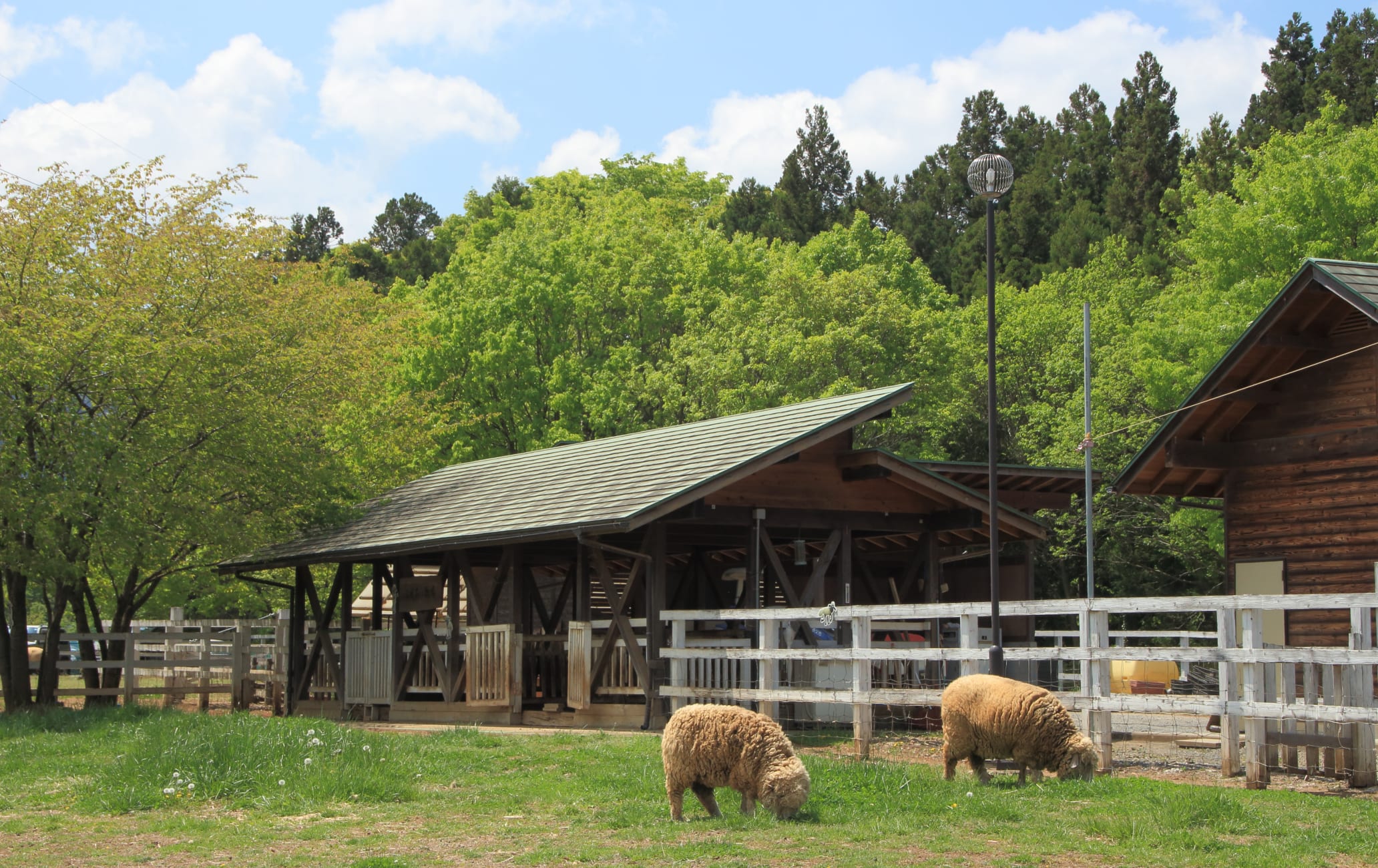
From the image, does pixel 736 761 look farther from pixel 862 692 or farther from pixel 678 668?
pixel 678 668

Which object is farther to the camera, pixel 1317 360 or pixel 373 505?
pixel 373 505

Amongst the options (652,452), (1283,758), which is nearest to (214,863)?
(1283,758)

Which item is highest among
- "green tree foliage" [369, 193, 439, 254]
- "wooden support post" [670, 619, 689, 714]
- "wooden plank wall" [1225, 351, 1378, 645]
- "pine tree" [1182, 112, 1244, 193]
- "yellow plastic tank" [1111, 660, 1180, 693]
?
"green tree foliage" [369, 193, 439, 254]

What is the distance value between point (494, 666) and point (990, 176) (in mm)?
9972

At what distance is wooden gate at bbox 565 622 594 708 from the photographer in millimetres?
17672

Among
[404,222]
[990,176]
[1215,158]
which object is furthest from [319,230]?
[990,176]

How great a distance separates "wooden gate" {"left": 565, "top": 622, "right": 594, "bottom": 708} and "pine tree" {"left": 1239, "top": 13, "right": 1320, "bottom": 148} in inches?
1427

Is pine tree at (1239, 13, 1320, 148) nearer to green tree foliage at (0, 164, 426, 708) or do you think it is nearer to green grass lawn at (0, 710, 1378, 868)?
green tree foliage at (0, 164, 426, 708)

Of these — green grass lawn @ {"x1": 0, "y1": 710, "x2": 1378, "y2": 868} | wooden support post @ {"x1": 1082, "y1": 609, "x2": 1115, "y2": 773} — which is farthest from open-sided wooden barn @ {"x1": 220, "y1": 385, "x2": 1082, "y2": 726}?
wooden support post @ {"x1": 1082, "y1": 609, "x2": 1115, "y2": 773}

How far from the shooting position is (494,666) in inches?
757

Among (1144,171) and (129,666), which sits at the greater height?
(1144,171)

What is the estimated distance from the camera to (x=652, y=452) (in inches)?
779

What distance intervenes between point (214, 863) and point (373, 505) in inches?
674

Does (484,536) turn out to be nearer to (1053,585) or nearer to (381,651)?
(381,651)
